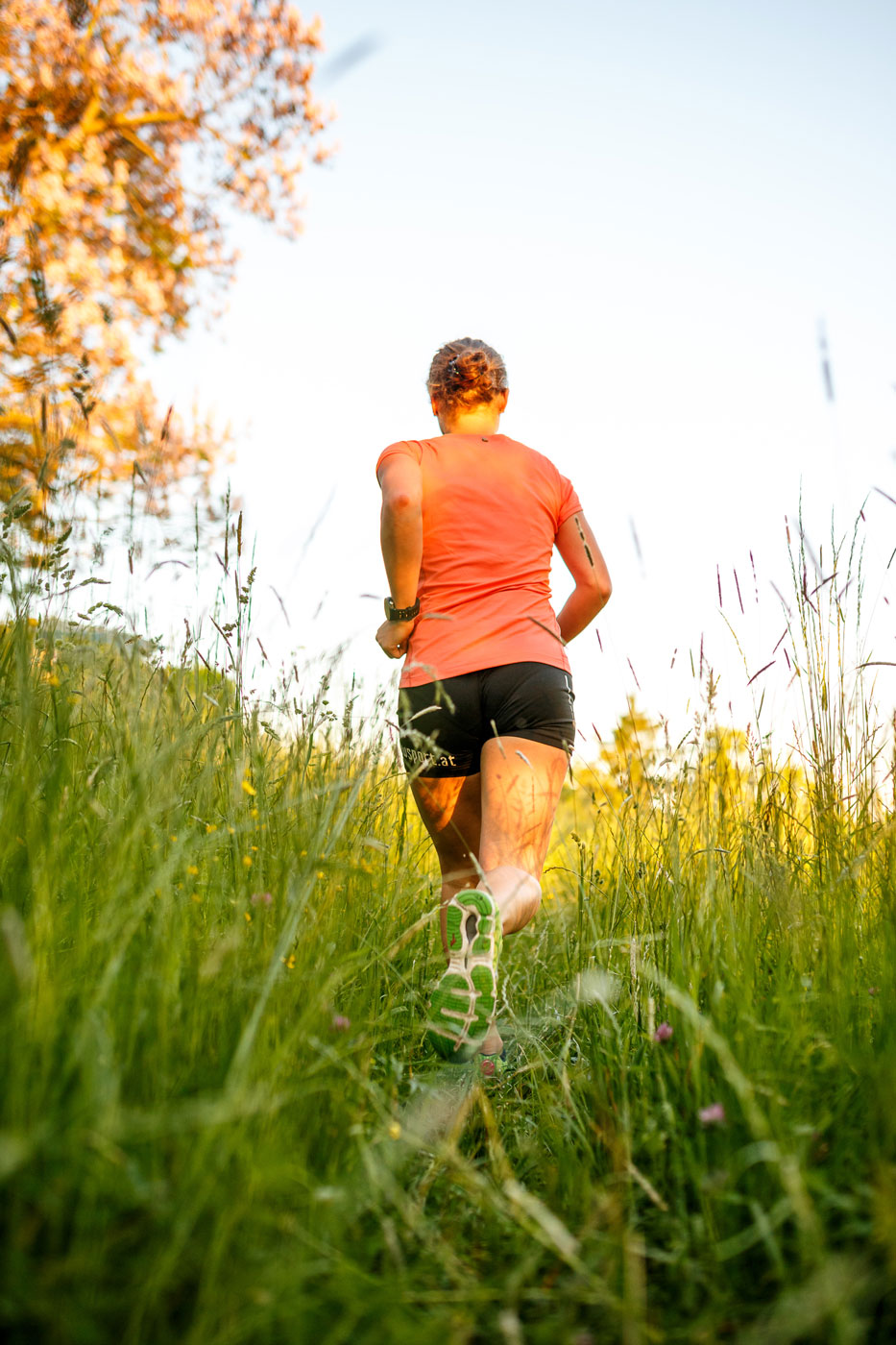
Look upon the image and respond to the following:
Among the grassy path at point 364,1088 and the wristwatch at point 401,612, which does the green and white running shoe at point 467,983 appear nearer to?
the grassy path at point 364,1088

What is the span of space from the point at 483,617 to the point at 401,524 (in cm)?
34

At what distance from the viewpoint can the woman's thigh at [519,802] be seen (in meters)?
2.26

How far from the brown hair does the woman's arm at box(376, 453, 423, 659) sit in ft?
1.14

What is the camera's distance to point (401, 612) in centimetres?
261

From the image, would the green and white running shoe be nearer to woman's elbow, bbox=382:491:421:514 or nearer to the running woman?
the running woman

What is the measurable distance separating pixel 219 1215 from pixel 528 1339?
40 cm

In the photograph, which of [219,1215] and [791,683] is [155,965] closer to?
[219,1215]

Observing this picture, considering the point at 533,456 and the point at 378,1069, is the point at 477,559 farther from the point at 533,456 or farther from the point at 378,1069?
the point at 378,1069

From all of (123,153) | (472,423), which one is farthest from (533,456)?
(123,153)

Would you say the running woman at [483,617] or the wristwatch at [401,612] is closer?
the running woman at [483,617]

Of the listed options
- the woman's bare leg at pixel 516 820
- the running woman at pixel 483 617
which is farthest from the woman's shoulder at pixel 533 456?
the woman's bare leg at pixel 516 820

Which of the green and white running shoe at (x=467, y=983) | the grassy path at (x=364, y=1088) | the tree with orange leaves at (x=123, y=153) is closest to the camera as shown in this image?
the grassy path at (x=364, y=1088)

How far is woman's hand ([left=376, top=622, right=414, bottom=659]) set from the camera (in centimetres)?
262

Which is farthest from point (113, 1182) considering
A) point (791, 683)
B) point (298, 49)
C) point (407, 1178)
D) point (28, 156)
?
point (298, 49)
